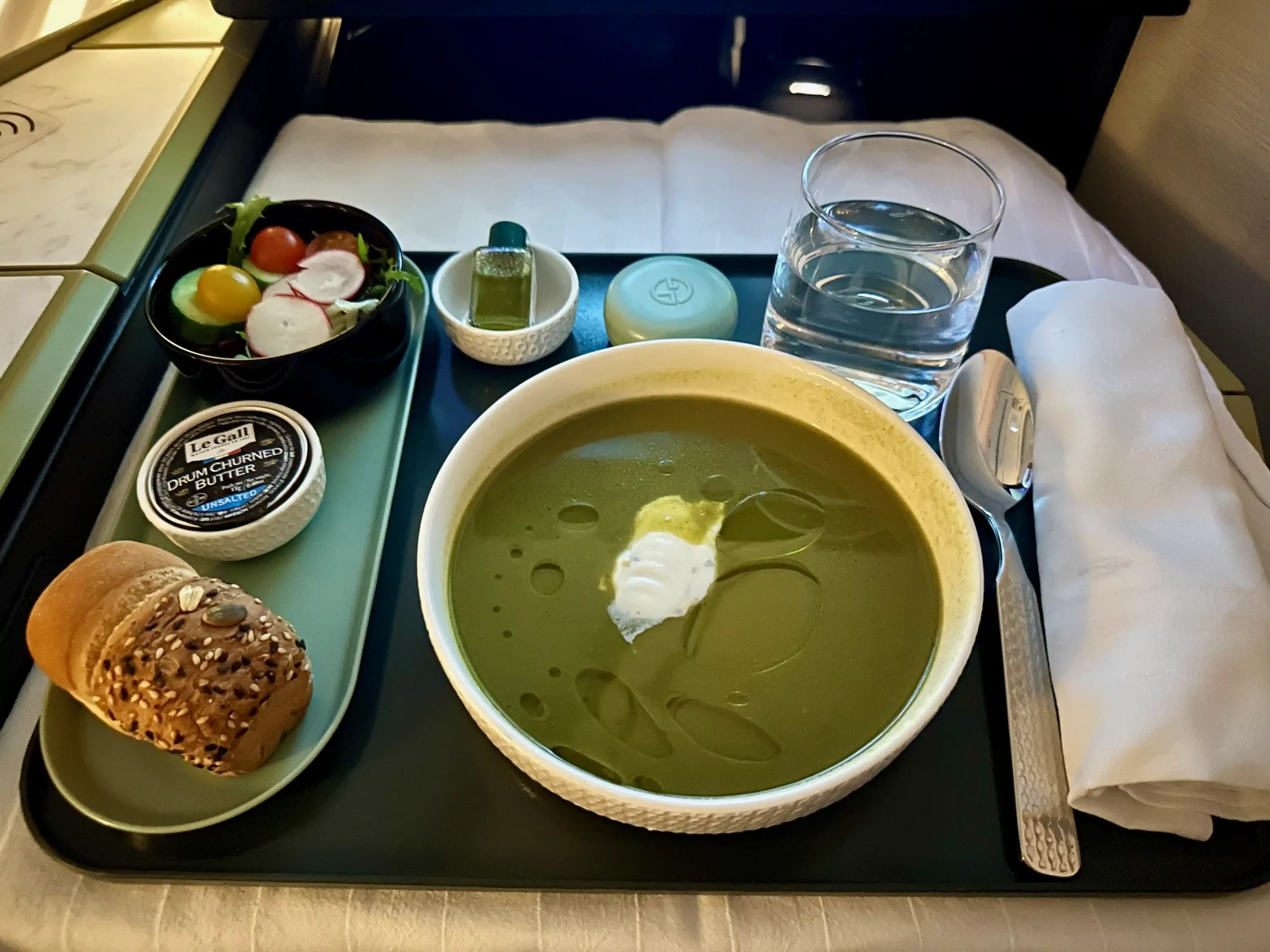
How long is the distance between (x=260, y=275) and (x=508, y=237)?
0.28 metres

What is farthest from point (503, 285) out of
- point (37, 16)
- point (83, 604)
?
point (37, 16)

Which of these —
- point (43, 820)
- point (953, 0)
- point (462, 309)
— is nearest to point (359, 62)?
point (462, 309)

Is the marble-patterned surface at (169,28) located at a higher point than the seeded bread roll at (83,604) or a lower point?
higher

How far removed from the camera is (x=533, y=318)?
39.0 inches

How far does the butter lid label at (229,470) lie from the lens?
790 mm

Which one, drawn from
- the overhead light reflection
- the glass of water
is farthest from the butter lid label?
the overhead light reflection

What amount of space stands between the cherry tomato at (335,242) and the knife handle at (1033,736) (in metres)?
0.76

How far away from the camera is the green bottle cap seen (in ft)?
3.29

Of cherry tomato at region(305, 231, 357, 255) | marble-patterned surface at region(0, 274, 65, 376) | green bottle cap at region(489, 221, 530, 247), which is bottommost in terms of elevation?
marble-patterned surface at region(0, 274, 65, 376)

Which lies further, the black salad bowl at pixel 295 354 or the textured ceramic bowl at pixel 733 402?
the black salad bowl at pixel 295 354

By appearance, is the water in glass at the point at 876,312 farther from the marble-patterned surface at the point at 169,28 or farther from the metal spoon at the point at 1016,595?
the marble-patterned surface at the point at 169,28

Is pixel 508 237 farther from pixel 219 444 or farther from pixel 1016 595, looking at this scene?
pixel 1016 595

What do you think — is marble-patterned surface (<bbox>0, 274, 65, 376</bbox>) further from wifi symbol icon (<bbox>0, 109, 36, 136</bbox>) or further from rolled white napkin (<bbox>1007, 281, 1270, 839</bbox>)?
rolled white napkin (<bbox>1007, 281, 1270, 839</bbox>)

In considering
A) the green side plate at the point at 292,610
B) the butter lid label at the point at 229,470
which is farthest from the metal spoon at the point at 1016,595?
the butter lid label at the point at 229,470
